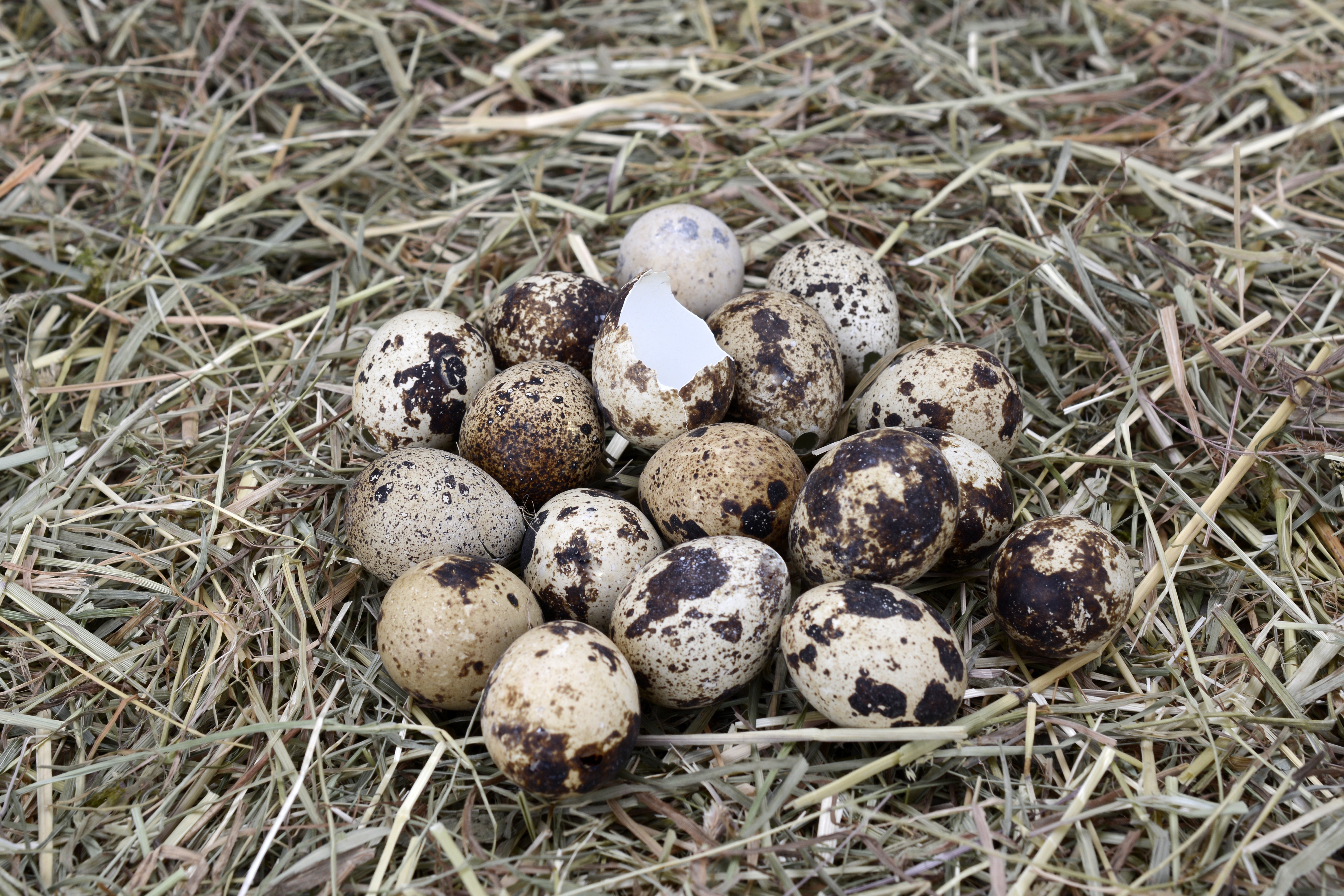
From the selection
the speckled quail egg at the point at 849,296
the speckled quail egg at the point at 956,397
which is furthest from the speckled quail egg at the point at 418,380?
the speckled quail egg at the point at 956,397

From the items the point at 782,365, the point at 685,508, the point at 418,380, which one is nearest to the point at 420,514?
the point at 418,380

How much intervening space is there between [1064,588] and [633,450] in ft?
4.85

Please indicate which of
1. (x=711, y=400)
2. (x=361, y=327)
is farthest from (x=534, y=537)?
(x=361, y=327)

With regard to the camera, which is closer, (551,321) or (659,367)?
(659,367)

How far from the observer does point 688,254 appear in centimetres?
338

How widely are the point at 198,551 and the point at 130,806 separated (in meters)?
0.84

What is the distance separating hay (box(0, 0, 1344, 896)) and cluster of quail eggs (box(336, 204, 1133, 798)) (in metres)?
0.21

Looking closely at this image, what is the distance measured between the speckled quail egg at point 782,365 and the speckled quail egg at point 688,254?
0.29m

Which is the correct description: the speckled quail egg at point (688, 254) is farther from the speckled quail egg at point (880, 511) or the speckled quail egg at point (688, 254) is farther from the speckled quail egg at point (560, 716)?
the speckled quail egg at point (560, 716)

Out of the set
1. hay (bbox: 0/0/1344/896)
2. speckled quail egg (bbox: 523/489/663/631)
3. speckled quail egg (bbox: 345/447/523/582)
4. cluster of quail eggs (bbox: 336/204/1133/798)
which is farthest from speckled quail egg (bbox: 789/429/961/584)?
speckled quail egg (bbox: 345/447/523/582)

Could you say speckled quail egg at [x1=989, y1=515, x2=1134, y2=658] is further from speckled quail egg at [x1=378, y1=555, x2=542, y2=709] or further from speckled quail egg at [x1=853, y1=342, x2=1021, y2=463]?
speckled quail egg at [x1=378, y1=555, x2=542, y2=709]

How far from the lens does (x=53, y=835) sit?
2338 millimetres

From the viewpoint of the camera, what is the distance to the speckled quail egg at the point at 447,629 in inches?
96.5

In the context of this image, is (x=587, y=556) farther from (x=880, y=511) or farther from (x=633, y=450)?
(x=880, y=511)
